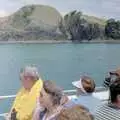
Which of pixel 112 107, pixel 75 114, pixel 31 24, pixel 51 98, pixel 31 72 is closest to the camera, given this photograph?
pixel 75 114

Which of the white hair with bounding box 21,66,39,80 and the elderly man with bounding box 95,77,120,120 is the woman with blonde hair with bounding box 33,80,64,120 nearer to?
the elderly man with bounding box 95,77,120,120

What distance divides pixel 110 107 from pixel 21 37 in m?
2.68

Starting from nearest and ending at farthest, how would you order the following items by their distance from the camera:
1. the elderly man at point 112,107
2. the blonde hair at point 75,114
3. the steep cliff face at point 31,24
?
the blonde hair at point 75,114 < the elderly man at point 112,107 < the steep cliff face at point 31,24

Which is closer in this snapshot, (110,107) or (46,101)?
(110,107)

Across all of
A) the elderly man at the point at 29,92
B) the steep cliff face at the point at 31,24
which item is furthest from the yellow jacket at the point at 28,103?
the steep cliff face at the point at 31,24

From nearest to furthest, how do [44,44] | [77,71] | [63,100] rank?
[63,100] < [44,44] < [77,71]

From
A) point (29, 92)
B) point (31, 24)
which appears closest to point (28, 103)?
point (29, 92)

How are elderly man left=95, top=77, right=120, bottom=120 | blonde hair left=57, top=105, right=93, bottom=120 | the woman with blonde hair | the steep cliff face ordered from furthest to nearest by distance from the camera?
the steep cliff face
the woman with blonde hair
elderly man left=95, top=77, right=120, bottom=120
blonde hair left=57, top=105, right=93, bottom=120

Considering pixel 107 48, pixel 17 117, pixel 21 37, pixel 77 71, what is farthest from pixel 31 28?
pixel 17 117

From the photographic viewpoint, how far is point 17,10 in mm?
4266

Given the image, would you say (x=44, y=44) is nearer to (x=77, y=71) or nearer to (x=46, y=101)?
(x=77, y=71)

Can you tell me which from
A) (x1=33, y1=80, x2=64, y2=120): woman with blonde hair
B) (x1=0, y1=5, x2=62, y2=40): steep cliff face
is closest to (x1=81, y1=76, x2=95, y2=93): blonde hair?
(x1=33, y1=80, x2=64, y2=120): woman with blonde hair

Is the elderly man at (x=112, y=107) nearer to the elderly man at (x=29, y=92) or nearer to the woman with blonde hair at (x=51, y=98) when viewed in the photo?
the woman with blonde hair at (x=51, y=98)

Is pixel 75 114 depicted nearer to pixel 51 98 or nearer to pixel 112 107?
pixel 112 107
